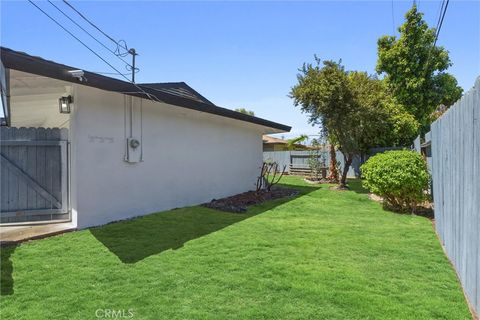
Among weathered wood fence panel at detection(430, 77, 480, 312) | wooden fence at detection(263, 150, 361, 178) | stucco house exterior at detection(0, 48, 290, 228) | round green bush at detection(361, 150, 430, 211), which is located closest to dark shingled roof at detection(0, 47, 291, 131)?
stucco house exterior at detection(0, 48, 290, 228)

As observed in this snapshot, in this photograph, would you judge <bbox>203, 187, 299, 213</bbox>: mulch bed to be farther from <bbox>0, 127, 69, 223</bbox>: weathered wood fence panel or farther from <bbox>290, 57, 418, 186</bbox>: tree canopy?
<bbox>0, 127, 69, 223</bbox>: weathered wood fence panel

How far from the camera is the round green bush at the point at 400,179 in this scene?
841 centimetres

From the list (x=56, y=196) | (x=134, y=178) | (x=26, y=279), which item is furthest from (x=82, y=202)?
(x=26, y=279)

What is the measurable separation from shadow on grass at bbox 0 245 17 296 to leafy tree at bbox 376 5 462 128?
787 inches

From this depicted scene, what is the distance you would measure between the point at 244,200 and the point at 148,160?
11.7 ft

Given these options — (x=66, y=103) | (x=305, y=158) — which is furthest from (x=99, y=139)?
(x=305, y=158)

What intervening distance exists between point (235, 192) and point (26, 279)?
811cm

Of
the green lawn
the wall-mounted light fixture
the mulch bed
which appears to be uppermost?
the wall-mounted light fixture

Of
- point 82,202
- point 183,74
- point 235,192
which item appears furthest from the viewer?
point 183,74

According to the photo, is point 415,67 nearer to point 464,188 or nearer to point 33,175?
point 464,188

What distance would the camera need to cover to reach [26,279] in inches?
153

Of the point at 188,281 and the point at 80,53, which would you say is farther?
the point at 80,53

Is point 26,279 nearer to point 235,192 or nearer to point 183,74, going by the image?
point 235,192

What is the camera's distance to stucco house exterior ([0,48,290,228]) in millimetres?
6184
